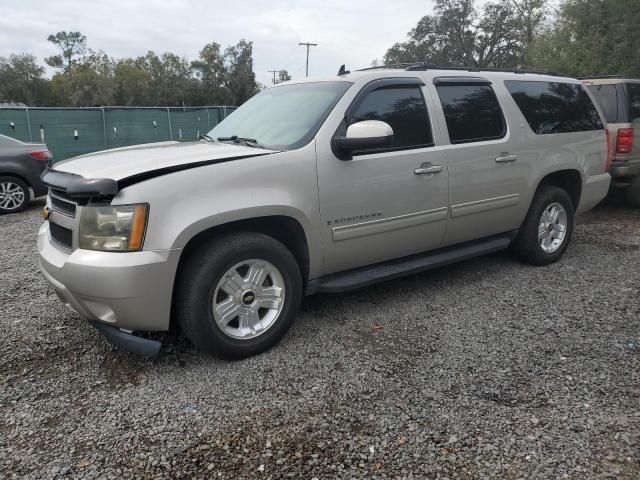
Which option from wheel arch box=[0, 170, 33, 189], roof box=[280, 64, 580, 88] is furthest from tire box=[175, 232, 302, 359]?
wheel arch box=[0, 170, 33, 189]

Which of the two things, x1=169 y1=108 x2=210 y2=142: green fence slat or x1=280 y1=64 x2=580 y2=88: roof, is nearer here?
x1=280 y1=64 x2=580 y2=88: roof

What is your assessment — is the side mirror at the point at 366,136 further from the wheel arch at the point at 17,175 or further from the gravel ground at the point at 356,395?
the wheel arch at the point at 17,175

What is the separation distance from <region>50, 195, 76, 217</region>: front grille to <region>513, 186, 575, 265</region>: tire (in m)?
3.90

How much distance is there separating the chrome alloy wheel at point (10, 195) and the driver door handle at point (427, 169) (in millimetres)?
7327

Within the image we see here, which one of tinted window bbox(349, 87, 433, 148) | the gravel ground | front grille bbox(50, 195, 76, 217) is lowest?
the gravel ground

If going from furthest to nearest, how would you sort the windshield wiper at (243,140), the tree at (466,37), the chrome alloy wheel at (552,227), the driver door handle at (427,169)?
the tree at (466,37)
the chrome alloy wheel at (552,227)
the driver door handle at (427,169)
the windshield wiper at (243,140)

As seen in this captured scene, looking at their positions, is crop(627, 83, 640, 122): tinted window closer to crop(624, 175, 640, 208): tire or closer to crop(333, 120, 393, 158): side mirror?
crop(624, 175, 640, 208): tire

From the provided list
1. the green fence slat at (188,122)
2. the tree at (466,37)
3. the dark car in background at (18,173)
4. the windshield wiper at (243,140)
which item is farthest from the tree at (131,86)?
the windshield wiper at (243,140)

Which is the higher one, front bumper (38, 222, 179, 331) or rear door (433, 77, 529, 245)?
rear door (433, 77, 529, 245)

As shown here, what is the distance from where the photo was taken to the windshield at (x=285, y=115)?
350 centimetres

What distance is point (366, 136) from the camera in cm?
329

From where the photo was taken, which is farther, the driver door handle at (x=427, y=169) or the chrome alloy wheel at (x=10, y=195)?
the chrome alloy wheel at (x=10, y=195)

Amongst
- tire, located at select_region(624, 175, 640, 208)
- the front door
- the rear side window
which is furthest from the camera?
tire, located at select_region(624, 175, 640, 208)

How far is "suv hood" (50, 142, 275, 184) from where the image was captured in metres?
2.87
